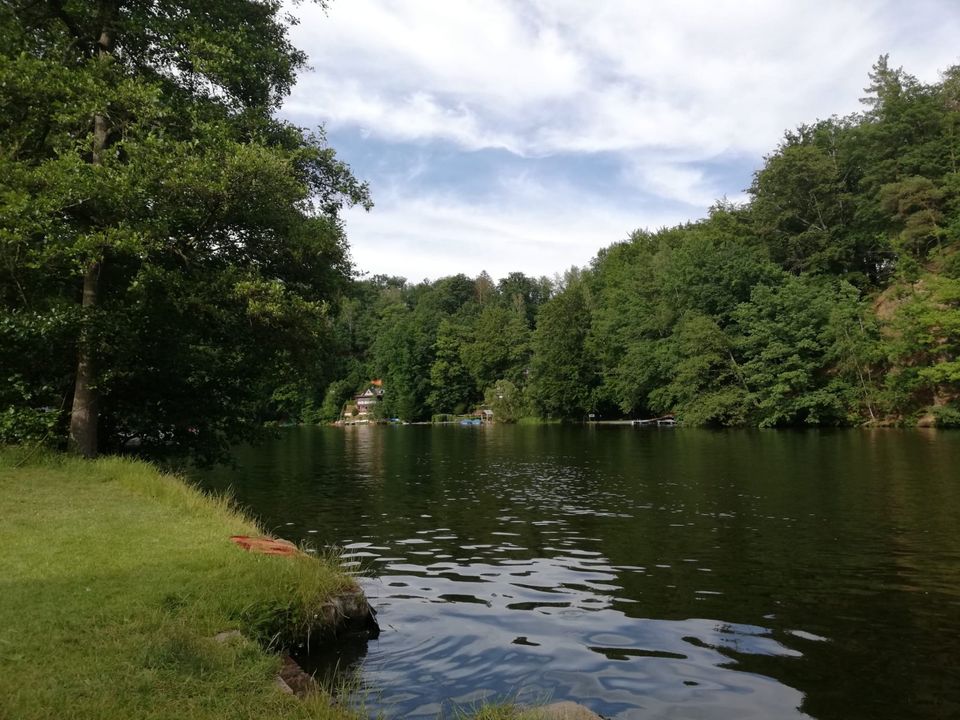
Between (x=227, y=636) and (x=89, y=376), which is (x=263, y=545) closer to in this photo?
(x=227, y=636)

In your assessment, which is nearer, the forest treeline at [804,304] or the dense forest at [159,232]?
the dense forest at [159,232]

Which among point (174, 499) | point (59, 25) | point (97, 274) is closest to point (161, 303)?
point (97, 274)

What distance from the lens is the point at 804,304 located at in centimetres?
6222

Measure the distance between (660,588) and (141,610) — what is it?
7.71 metres

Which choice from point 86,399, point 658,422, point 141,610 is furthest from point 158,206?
point 658,422

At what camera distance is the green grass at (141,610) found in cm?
491

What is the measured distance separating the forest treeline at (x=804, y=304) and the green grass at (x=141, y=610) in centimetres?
3605

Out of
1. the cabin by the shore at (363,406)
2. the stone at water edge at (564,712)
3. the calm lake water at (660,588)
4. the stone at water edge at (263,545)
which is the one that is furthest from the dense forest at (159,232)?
the cabin by the shore at (363,406)

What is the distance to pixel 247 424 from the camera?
20031 millimetres

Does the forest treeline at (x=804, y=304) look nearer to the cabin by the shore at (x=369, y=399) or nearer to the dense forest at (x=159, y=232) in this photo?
the dense forest at (x=159, y=232)

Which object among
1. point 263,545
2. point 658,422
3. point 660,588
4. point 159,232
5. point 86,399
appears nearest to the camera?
point 263,545

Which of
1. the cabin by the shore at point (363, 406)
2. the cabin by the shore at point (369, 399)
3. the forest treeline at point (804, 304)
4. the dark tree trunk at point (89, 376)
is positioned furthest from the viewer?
the cabin by the shore at point (369, 399)

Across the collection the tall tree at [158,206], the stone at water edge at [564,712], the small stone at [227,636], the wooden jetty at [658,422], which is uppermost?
the tall tree at [158,206]

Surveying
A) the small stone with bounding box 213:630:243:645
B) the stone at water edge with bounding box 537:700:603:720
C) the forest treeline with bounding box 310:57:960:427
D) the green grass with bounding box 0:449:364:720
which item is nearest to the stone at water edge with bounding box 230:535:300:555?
the green grass with bounding box 0:449:364:720
